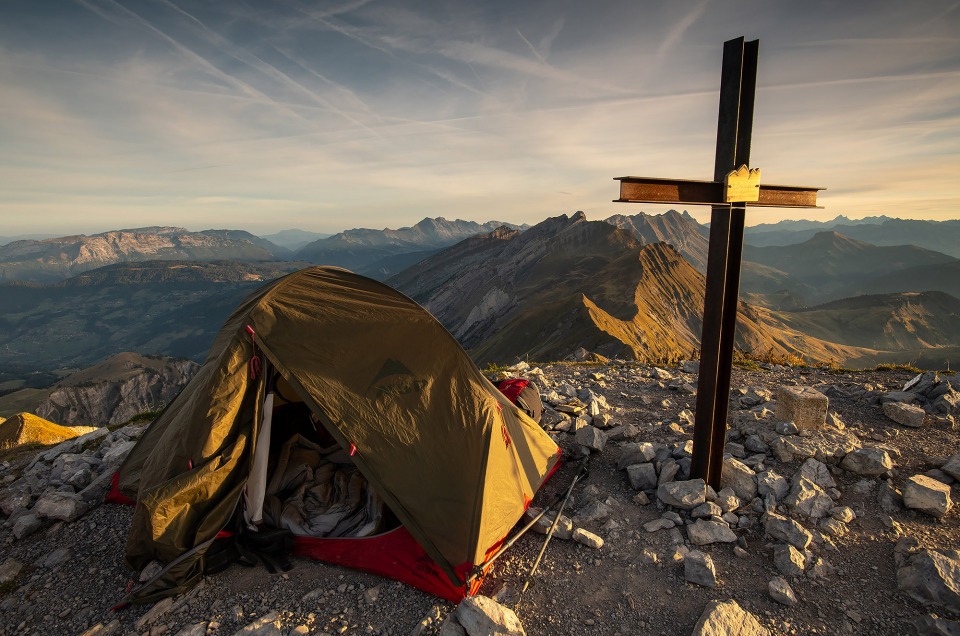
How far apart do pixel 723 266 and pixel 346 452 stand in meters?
6.39

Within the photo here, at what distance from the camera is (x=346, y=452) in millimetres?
6562

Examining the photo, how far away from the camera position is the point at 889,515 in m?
6.20

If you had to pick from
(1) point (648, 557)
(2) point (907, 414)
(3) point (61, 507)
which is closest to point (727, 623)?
(1) point (648, 557)

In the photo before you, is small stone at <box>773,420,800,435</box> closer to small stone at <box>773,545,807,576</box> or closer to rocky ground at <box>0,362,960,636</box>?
rocky ground at <box>0,362,960,636</box>

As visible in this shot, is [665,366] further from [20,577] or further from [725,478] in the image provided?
[20,577]

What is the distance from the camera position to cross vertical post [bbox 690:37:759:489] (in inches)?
238

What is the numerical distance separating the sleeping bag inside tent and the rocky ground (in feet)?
1.52

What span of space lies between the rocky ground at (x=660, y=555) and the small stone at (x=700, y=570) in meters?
0.02

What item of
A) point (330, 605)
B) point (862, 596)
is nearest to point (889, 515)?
point (862, 596)

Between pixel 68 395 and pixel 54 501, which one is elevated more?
pixel 54 501

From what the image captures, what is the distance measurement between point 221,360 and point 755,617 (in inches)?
302

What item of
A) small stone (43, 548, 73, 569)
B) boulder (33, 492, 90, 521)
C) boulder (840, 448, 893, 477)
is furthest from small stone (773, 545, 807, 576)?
boulder (33, 492, 90, 521)

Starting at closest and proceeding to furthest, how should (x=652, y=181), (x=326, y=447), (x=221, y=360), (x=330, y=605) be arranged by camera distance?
1. (x=330, y=605)
2. (x=652, y=181)
3. (x=221, y=360)
4. (x=326, y=447)

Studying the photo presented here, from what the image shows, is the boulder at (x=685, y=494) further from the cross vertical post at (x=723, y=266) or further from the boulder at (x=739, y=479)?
the boulder at (x=739, y=479)
